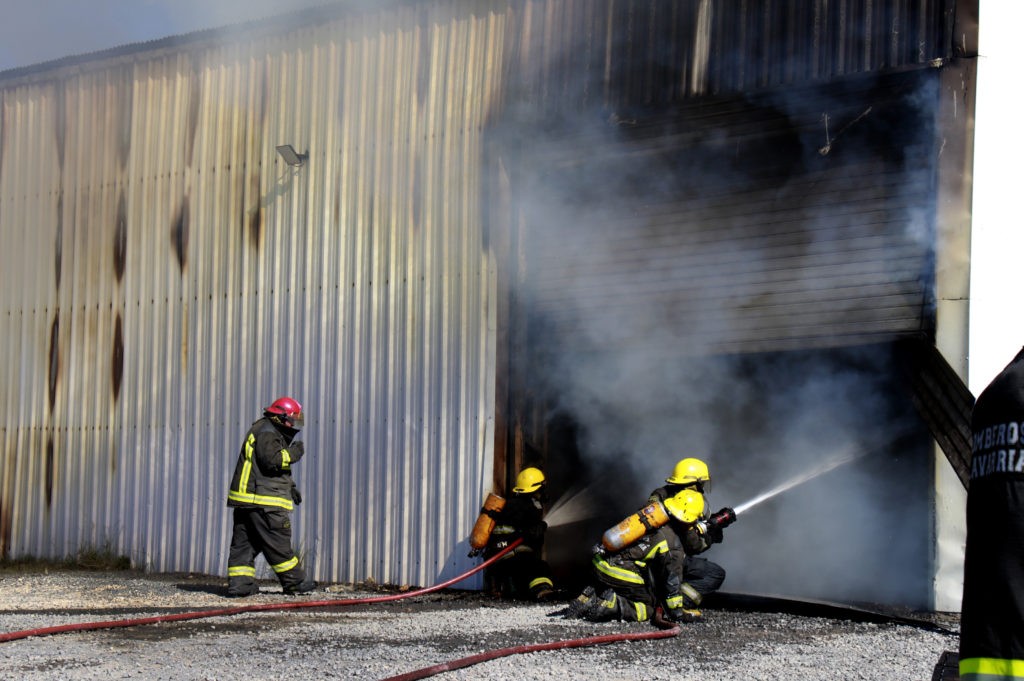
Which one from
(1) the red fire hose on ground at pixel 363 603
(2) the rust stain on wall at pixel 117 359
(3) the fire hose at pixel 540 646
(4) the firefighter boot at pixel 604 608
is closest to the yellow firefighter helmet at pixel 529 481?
(1) the red fire hose on ground at pixel 363 603

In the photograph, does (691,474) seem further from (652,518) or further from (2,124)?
(2,124)

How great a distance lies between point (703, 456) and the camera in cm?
1136

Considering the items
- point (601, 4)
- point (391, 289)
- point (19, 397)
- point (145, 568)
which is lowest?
point (145, 568)

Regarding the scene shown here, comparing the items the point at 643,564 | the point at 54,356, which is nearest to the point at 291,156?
the point at 54,356

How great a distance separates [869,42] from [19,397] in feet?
30.5

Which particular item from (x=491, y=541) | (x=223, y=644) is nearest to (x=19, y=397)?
(x=491, y=541)

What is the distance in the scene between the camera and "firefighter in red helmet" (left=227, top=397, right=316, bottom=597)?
28.2 feet

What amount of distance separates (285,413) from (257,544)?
1052mm

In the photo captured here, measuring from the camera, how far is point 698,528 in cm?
748

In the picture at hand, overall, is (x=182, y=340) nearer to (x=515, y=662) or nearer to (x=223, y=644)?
(x=223, y=644)

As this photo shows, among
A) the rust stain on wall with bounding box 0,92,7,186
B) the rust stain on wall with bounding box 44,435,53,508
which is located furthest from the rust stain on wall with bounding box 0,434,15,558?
the rust stain on wall with bounding box 0,92,7,186

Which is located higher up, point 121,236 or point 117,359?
point 121,236

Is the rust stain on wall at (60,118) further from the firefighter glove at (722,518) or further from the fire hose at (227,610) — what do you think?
the firefighter glove at (722,518)

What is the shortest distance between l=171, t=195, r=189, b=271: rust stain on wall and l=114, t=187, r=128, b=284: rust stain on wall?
70 centimetres
